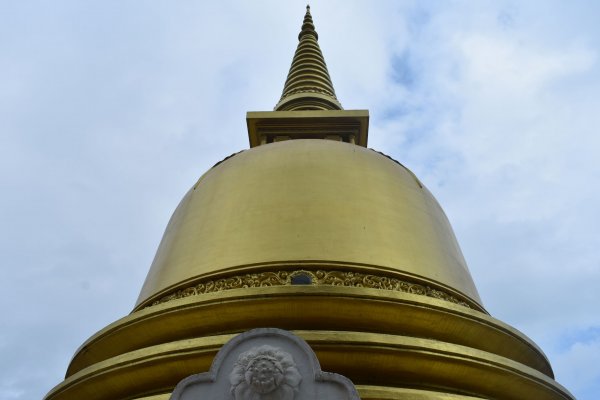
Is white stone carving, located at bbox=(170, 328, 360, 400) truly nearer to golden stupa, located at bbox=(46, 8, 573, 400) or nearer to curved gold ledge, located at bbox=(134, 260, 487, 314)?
golden stupa, located at bbox=(46, 8, 573, 400)

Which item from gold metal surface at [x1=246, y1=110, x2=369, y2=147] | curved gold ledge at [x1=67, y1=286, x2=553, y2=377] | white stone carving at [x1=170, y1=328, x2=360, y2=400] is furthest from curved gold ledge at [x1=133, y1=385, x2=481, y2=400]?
gold metal surface at [x1=246, y1=110, x2=369, y2=147]

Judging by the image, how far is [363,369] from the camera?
505cm

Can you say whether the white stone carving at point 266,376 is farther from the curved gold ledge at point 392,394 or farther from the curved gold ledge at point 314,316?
the curved gold ledge at point 314,316

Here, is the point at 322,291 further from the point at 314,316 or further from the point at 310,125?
the point at 310,125

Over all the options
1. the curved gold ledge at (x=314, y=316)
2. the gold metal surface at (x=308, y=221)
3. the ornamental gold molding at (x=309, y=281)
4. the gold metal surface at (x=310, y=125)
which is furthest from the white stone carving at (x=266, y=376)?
the gold metal surface at (x=310, y=125)

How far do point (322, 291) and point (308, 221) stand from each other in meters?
1.45

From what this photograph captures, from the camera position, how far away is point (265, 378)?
3.58m

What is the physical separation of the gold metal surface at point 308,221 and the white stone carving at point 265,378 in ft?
8.64

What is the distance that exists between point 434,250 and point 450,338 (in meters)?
1.47

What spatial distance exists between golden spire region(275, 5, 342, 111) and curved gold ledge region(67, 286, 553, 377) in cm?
616

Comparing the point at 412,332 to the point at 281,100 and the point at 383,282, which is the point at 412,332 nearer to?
the point at 383,282

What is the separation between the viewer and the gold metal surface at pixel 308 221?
6.50 meters

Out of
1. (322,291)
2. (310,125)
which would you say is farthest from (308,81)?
(322,291)

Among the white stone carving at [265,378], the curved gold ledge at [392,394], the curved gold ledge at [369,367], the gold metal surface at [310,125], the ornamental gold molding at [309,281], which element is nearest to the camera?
the white stone carving at [265,378]
